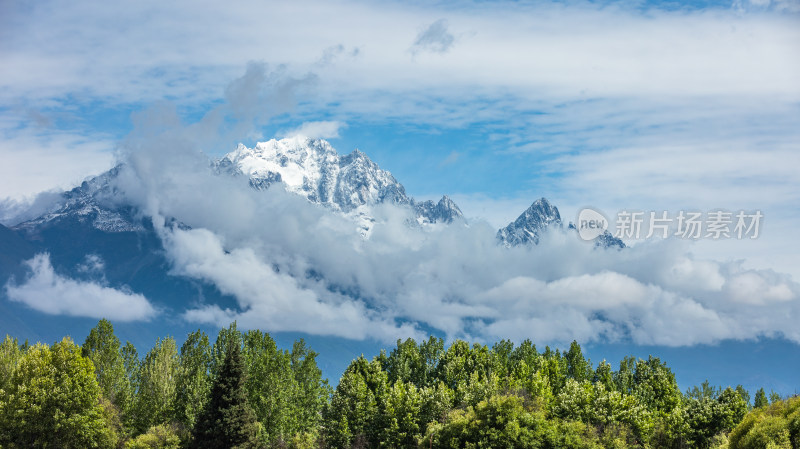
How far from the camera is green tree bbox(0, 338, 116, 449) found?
10975 cm

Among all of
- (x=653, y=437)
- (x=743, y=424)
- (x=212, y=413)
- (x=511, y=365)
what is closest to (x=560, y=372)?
(x=511, y=365)

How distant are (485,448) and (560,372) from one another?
Result: 135 ft

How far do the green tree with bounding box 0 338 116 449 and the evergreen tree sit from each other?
17064 mm

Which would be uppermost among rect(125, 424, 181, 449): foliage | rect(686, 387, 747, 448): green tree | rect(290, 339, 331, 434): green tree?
rect(290, 339, 331, 434): green tree

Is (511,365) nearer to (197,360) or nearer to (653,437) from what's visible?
(653,437)

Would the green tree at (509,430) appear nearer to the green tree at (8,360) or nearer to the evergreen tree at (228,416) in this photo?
the evergreen tree at (228,416)

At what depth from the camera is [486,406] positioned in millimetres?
104438

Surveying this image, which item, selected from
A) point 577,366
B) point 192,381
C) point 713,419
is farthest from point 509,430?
point 192,381

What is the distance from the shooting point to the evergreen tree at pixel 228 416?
4230 inches

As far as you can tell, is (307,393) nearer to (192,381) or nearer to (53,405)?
(192,381)

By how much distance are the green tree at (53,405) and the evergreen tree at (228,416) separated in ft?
56.0

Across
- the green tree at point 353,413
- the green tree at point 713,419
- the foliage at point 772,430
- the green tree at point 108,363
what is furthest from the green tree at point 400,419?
the foliage at point 772,430

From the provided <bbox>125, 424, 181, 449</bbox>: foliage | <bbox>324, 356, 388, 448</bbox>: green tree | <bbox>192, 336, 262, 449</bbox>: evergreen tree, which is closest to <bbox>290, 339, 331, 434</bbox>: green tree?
<bbox>324, 356, 388, 448</bbox>: green tree

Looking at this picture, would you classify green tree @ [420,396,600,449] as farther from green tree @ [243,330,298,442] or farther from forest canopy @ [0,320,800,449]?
green tree @ [243,330,298,442]
